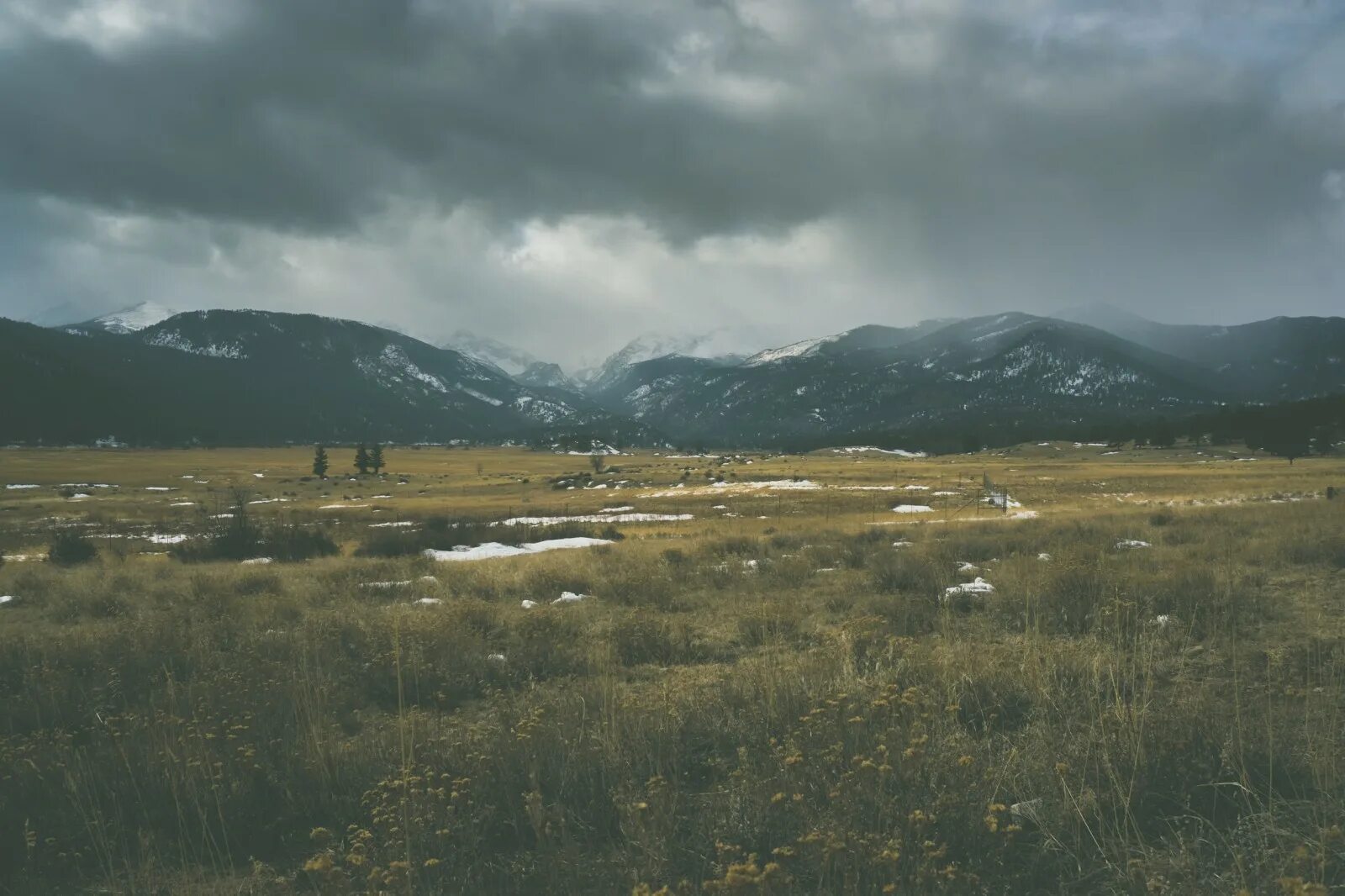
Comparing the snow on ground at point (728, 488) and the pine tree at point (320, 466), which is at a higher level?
the pine tree at point (320, 466)

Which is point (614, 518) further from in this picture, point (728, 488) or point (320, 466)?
point (320, 466)

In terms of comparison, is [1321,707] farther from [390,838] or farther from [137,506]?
[137,506]

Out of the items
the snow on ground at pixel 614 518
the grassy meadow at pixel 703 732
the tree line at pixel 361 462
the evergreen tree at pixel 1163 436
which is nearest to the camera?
the grassy meadow at pixel 703 732

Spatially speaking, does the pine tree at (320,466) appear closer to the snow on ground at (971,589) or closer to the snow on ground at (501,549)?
the snow on ground at (501,549)

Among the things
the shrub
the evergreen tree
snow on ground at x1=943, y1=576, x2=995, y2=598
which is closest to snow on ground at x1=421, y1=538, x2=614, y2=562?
the shrub

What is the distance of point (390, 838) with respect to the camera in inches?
145

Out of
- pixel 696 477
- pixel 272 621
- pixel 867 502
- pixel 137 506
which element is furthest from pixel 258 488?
pixel 272 621

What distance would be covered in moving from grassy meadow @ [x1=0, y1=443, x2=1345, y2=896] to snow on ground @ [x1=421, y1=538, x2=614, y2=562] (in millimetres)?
6868

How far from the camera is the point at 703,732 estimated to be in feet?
16.7

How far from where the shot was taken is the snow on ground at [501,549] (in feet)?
66.1

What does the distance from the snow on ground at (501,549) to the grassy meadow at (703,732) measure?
6.87m

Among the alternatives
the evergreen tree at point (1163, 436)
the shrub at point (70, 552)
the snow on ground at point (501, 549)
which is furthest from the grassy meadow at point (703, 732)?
the evergreen tree at point (1163, 436)

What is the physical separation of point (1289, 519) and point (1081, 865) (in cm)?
1968

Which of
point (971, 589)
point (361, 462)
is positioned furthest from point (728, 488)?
point (361, 462)
